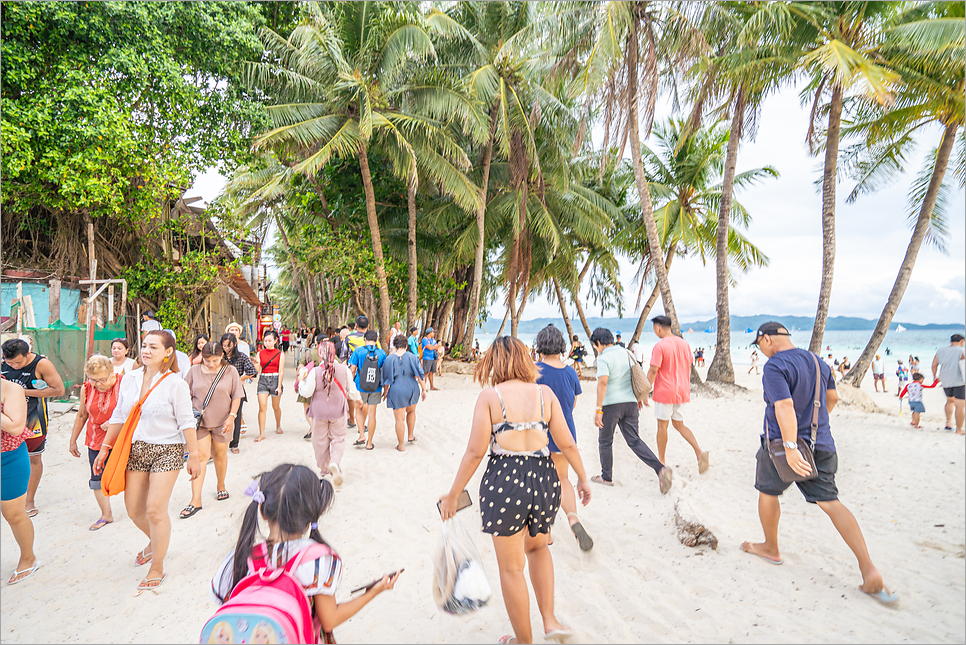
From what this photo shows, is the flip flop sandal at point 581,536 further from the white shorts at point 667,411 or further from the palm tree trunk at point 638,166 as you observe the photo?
the palm tree trunk at point 638,166

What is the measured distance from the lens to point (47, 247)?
10742mm

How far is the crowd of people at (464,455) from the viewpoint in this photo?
5.85 ft

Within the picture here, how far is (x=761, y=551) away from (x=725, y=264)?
33.4ft

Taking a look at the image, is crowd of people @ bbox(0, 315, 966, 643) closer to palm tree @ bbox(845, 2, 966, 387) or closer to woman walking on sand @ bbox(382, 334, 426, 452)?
woman walking on sand @ bbox(382, 334, 426, 452)

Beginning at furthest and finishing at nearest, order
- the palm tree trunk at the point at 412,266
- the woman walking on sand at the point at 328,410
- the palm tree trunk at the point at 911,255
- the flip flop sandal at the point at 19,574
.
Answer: the palm tree trunk at the point at 412,266 → the palm tree trunk at the point at 911,255 → the woman walking on sand at the point at 328,410 → the flip flop sandal at the point at 19,574

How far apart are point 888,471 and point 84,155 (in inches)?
504

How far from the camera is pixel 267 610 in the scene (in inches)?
61.0

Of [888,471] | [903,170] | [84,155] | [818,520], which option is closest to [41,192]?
[84,155]

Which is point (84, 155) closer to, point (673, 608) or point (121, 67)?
point (121, 67)

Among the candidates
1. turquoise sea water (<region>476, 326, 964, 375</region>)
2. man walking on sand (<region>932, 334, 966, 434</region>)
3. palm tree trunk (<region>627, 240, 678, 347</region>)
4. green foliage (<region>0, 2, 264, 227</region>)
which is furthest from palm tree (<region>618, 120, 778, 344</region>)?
turquoise sea water (<region>476, 326, 964, 375</region>)

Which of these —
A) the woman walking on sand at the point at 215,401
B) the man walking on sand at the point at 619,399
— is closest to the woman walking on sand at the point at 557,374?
the man walking on sand at the point at 619,399

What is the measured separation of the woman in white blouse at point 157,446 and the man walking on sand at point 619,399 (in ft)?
11.3

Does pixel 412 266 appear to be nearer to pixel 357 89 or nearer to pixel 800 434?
pixel 357 89

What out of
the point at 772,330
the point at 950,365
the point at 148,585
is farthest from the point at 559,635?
the point at 950,365
